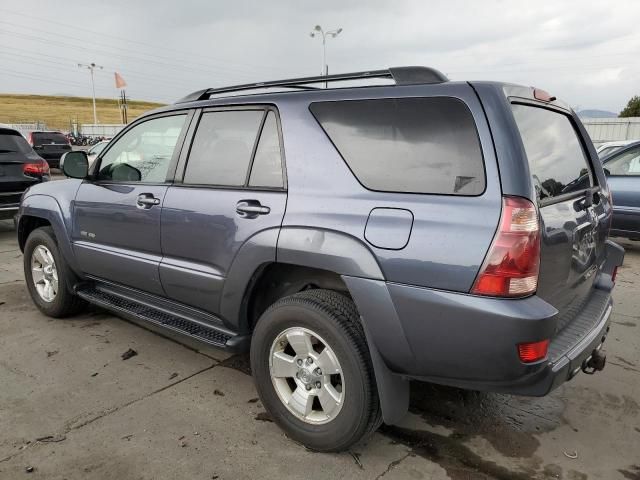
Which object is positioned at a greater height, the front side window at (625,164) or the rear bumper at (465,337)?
the front side window at (625,164)

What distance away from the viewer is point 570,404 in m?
3.19

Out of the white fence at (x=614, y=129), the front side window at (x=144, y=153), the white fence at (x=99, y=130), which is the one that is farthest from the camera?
the white fence at (x=99, y=130)

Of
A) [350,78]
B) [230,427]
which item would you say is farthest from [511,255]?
[230,427]

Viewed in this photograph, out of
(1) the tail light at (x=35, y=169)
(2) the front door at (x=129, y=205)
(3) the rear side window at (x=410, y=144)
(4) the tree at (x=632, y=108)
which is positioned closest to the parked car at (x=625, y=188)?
(3) the rear side window at (x=410, y=144)

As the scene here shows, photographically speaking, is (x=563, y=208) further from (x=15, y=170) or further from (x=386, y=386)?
(x=15, y=170)

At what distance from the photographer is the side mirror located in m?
4.05

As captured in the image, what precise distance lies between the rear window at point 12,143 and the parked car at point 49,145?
12.3 meters

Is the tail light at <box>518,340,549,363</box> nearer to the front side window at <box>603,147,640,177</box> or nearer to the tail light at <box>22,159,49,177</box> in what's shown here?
the front side window at <box>603,147,640,177</box>

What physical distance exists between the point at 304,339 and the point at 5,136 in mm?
7588

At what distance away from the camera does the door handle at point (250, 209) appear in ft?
9.11

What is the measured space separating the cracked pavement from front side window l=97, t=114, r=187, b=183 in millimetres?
1323

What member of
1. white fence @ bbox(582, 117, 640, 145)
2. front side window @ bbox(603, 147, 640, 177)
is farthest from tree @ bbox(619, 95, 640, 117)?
front side window @ bbox(603, 147, 640, 177)

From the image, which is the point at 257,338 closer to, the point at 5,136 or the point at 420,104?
the point at 420,104

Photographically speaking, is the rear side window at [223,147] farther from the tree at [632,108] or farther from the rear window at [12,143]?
the tree at [632,108]
